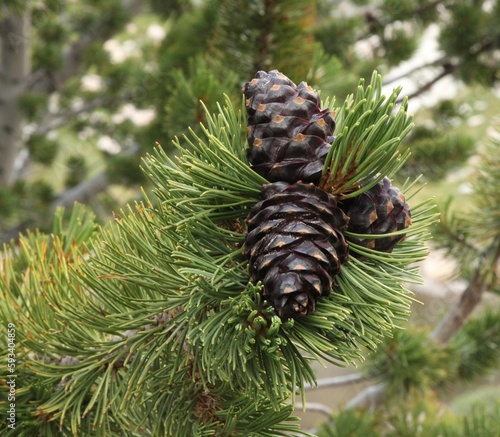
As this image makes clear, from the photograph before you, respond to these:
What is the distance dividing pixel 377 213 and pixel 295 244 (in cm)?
6

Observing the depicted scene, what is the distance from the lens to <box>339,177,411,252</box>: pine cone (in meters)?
0.32

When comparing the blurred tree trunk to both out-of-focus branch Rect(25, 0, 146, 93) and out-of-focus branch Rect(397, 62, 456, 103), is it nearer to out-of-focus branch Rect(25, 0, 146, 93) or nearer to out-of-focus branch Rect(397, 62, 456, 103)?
out-of-focus branch Rect(25, 0, 146, 93)

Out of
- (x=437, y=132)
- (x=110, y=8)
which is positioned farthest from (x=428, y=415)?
(x=110, y=8)

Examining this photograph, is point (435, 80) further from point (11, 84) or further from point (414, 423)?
point (11, 84)

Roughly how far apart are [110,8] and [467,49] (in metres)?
0.95

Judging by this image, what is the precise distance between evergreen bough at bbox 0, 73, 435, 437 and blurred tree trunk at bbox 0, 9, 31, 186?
1064 mm

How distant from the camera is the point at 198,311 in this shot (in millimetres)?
342

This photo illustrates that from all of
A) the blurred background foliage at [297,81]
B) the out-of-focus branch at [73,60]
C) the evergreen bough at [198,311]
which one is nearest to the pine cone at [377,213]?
the evergreen bough at [198,311]

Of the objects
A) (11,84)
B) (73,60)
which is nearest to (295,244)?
(11,84)

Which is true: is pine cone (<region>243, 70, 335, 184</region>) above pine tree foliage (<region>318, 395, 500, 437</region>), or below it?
above

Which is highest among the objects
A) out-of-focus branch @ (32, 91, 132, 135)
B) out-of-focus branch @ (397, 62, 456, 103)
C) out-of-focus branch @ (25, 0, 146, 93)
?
out-of-focus branch @ (25, 0, 146, 93)

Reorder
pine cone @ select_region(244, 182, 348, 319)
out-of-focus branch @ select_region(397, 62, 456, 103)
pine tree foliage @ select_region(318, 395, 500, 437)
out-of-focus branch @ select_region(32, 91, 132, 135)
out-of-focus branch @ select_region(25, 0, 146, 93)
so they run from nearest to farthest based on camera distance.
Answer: pine cone @ select_region(244, 182, 348, 319) < pine tree foliage @ select_region(318, 395, 500, 437) < out-of-focus branch @ select_region(397, 62, 456, 103) < out-of-focus branch @ select_region(25, 0, 146, 93) < out-of-focus branch @ select_region(32, 91, 132, 135)

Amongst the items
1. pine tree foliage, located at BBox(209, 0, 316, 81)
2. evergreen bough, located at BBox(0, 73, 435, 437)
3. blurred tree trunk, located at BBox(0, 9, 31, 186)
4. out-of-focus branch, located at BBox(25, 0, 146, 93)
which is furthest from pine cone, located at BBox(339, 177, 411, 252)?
out-of-focus branch, located at BBox(25, 0, 146, 93)

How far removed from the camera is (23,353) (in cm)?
40
